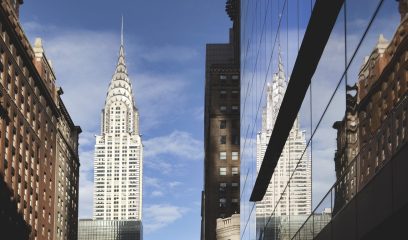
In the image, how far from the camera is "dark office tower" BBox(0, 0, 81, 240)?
336 ft

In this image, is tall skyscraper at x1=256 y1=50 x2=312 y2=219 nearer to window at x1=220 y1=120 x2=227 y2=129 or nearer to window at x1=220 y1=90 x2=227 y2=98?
window at x1=220 y1=120 x2=227 y2=129

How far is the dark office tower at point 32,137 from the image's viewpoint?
102 meters

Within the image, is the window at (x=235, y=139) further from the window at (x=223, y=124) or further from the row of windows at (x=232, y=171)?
the row of windows at (x=232, y=171)

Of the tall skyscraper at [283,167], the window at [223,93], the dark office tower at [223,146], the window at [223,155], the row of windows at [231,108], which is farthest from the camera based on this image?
the window at [223,93]

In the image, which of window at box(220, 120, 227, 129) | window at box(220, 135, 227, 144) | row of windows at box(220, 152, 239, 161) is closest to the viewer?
row of windows at box(220, 152, 239, 161)

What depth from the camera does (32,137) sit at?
118 metres

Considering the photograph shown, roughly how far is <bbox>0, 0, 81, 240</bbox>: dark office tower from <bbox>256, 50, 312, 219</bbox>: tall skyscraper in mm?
70260

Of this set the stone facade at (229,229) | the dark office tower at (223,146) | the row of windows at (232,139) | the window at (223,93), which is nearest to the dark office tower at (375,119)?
the stone facade at (229,229)

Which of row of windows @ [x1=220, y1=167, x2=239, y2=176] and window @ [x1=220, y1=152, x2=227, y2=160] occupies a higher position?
window @ [x1=220, y1=152, x2=227, y2=160]

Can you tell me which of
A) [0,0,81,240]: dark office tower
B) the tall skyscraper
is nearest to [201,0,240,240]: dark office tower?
[0,0,81,240]: dark office tower

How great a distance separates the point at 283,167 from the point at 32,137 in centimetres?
9431

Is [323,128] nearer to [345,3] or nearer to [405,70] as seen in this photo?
[345,3]

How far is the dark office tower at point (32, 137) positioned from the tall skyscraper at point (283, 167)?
70.3 meters

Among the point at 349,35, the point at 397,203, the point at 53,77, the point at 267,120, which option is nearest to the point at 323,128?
the point at 349,35
